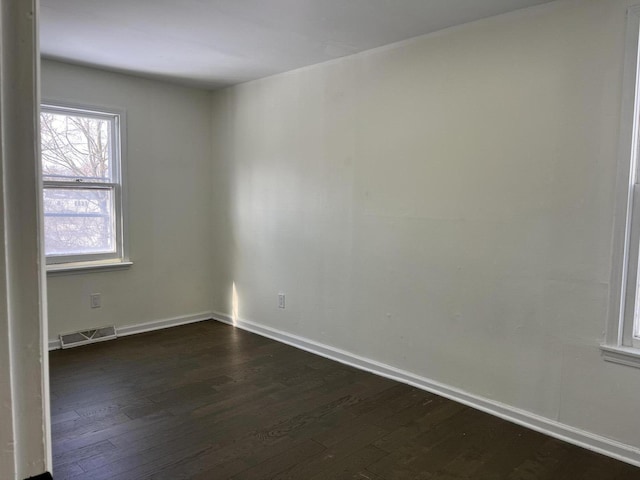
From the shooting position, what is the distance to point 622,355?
228cm

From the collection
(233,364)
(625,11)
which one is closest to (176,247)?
(233,364)

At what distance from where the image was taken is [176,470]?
7.17 ft

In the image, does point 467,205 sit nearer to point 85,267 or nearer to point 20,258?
point 20,258

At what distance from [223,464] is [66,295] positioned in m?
2.50

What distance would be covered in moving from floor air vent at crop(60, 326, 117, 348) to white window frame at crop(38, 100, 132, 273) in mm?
568

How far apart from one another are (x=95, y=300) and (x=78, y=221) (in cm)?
73

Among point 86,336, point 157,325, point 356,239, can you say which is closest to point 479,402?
point 356,239

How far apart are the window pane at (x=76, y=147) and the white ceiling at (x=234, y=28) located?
0.51 m

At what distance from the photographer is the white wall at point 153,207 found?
3943 millimetres

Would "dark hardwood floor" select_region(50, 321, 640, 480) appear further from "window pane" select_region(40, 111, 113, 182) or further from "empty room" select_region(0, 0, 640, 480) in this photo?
"window pane" select_region(40, 111, 113, 182)

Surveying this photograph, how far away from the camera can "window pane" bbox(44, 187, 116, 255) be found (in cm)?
384

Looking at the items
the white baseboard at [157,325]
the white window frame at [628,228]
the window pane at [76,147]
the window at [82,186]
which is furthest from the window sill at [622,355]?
the window pane at [76,147]

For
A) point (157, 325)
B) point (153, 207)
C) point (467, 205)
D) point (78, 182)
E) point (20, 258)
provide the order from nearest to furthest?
point (20, 258) < point (467, 205) < point (78, 182) < point (153, 207) < point (157, 325)

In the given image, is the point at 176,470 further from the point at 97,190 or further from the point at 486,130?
the point at 97,190
